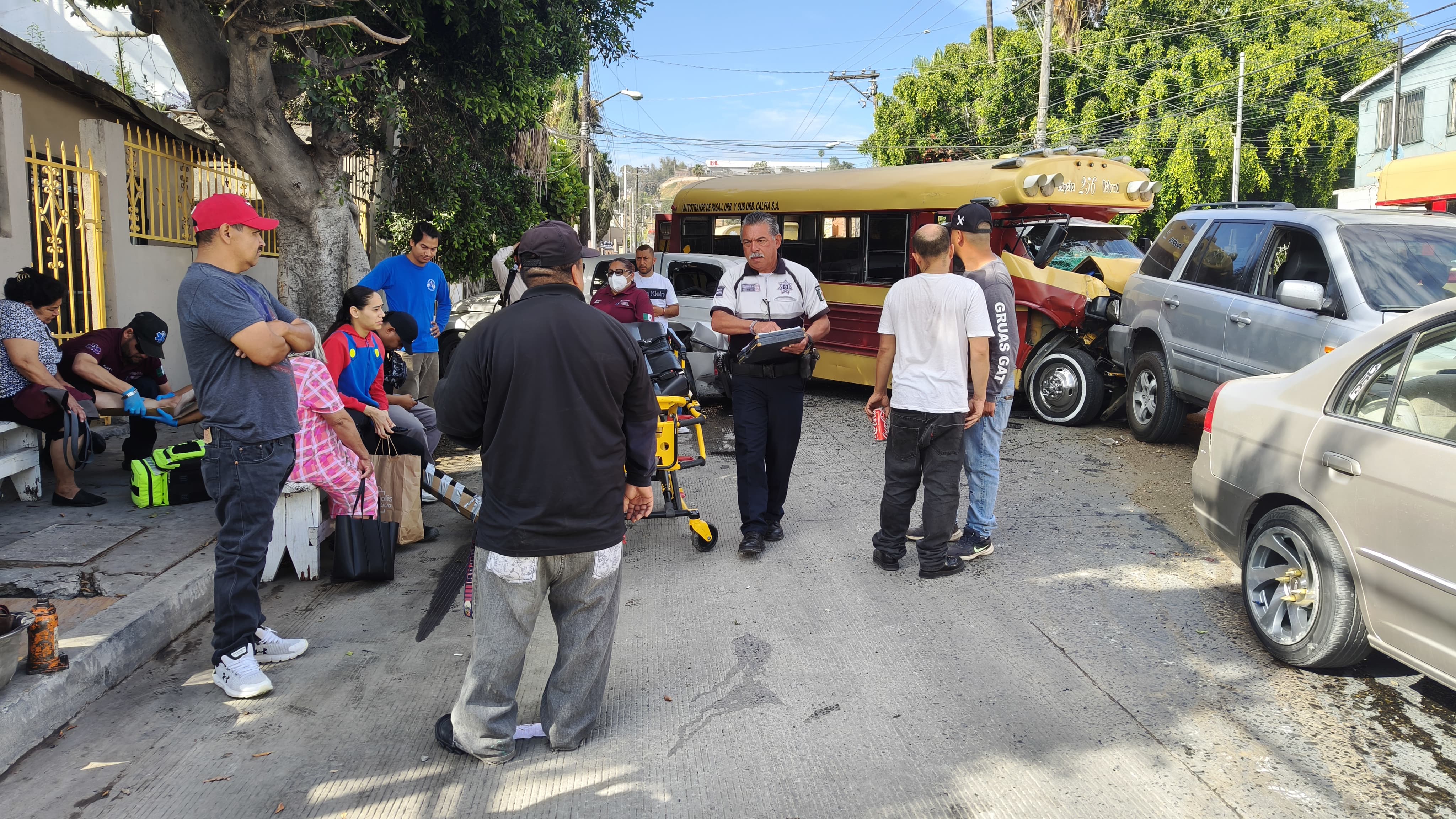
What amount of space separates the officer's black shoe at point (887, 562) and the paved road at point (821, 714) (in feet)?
0.34

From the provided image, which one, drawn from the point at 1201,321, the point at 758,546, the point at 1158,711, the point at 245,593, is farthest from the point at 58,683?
the point at 1201,321

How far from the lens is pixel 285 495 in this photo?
505 cm

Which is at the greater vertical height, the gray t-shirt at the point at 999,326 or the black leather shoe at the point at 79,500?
the gray t-shirt at the point at 999,326

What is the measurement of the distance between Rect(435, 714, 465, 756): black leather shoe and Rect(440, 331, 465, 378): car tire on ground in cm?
824

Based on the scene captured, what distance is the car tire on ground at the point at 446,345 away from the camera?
37.8 ft

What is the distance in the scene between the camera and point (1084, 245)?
9.77 meters

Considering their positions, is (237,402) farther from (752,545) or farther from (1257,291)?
(1257,291)

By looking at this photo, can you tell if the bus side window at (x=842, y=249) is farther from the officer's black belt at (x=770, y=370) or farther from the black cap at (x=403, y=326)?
the black cap at (x=403, y=326)

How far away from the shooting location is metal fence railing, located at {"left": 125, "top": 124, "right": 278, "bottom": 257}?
891cm

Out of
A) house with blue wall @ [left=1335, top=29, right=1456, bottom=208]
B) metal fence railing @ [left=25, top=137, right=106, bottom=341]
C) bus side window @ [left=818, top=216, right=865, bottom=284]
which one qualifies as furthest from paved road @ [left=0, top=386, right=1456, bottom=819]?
house with blue wall @ [left=1335, top=29, right=1456, bottom=208]

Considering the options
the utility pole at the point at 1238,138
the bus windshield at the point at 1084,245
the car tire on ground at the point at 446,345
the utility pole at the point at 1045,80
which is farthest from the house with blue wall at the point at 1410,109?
the car tire on ground at the point at 446,345

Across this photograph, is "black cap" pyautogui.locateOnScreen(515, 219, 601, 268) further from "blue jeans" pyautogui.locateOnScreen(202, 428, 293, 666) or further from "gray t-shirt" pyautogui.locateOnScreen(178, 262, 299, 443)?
"blue jeans" pyautogui.locateOnScreen(202, 428, 293, 666)

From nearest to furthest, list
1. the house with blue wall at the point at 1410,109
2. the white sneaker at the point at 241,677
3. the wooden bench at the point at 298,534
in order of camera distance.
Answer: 1. the white sneaker at the point at 241,677
2. the wooden bench at the point at 298,534
3. the house with blue wall at the point at 1410,109

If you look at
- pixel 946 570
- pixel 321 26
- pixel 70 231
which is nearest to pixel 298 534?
pixel 946 570
